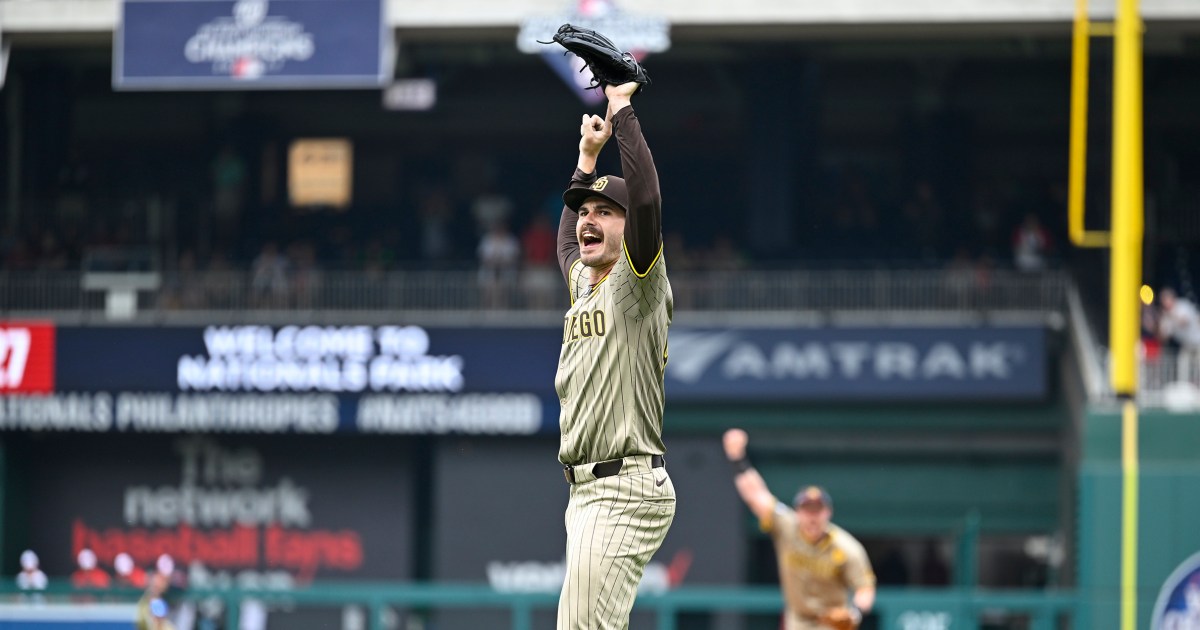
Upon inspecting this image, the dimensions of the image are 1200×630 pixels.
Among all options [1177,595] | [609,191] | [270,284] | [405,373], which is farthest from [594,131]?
[270,284]

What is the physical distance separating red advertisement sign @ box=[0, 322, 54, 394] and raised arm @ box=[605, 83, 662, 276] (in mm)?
14416

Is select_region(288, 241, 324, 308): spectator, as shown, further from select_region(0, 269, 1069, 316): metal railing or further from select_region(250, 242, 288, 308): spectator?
select_region(250, 242, 288, 308): spectator

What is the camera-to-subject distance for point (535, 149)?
23203 millimetres

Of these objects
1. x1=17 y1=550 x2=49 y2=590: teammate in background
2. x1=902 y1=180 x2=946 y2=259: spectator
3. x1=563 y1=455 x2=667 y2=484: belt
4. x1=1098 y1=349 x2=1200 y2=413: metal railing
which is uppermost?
x1=902 y1=180 x2=946 y2=259: spectator

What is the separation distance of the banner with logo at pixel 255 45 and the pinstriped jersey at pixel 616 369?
12775 millimetres

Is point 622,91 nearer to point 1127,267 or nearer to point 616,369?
point 616,369

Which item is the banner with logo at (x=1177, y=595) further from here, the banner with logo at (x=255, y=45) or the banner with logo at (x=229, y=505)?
the banner with logo at (x=255, y=45)

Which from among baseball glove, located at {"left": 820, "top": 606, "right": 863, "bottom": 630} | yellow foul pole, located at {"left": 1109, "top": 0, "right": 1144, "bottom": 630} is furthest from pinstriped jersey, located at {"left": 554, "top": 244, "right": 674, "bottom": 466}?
yellow foul pole, located at {"left": 1109, "top": 0, "right": 1144, "bottom": 630}

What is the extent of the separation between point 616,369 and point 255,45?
13.3m

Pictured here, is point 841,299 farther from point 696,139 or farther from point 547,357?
point 696,139

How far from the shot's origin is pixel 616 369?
17.5ft

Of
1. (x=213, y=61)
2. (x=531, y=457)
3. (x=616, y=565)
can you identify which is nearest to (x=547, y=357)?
(x=531, y=457)

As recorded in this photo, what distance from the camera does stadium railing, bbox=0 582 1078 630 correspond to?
44.4 ft

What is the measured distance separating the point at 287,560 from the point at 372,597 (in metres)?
5.36
